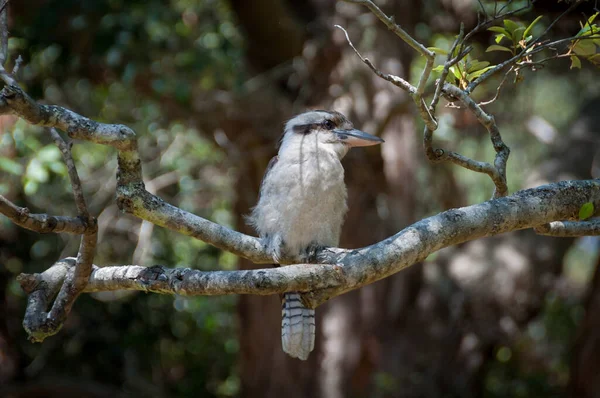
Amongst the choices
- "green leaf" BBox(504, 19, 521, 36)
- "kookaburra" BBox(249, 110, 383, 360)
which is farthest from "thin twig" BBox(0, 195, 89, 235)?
"green leaf" BBox(504, 19, 521, 36)

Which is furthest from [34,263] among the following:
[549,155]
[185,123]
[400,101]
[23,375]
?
[549,155]

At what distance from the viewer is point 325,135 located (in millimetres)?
3332

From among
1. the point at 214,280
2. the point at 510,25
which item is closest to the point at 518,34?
the point at 510,25

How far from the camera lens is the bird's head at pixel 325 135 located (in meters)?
3.28

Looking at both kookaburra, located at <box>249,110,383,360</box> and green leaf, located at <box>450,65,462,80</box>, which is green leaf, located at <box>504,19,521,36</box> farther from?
kookaburra, located at <box>249,110,383,360</box>

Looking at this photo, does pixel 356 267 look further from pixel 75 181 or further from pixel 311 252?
pixel 311 252

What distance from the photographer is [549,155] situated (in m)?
5.16

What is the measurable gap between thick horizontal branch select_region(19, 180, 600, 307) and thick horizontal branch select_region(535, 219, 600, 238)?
0.03 metres

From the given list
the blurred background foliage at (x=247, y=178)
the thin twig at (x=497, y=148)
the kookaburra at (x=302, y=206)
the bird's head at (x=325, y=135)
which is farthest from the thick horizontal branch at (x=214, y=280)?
the blurred background foliage at (x=247, y=178)

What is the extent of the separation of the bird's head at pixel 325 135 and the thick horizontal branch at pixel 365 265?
3.57 ft

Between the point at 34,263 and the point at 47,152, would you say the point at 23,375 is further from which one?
the point at 47,152

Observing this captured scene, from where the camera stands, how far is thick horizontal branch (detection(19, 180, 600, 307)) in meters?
1.96

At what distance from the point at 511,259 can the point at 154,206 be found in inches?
132

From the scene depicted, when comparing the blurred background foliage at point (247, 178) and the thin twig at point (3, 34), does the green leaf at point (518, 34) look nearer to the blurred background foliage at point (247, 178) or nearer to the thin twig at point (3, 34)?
the thin twig at point (3, 34)
